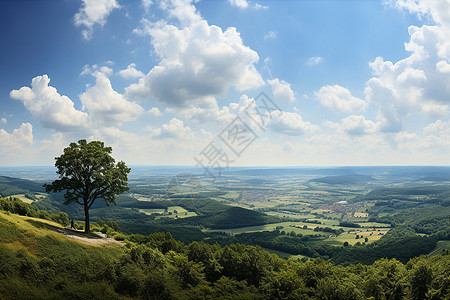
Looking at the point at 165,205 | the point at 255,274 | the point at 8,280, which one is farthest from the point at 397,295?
the point at 165,205

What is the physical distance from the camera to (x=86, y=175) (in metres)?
31.8

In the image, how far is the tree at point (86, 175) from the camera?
31141mm

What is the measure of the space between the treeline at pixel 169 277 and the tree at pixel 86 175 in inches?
339

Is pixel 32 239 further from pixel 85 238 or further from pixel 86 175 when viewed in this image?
pixel 86 175

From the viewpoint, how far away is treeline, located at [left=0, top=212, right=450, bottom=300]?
54.9 feet

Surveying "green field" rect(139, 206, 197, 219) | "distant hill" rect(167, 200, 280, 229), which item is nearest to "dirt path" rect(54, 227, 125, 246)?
"distant hill" rect(167, 200, 280, 229)

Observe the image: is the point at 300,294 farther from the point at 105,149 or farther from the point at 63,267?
the point at 105,149

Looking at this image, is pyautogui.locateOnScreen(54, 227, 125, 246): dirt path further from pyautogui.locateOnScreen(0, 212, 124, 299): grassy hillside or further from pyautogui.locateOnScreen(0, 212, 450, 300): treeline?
pyautogui.locateOnScreen(0, 212, 124, 299): grassy hillside

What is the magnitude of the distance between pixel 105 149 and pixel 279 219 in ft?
490

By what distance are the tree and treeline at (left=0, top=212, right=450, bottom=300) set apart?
8.60 meters

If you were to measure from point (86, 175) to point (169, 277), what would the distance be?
18.9 metres

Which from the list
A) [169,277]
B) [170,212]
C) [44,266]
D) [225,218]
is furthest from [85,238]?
[170,212]

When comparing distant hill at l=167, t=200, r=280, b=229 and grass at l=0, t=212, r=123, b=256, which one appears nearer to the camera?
grass at l=0, t=212, r=123, b=256

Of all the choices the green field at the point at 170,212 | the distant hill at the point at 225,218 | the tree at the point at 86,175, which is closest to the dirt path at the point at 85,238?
the tree at the point at 86,175
